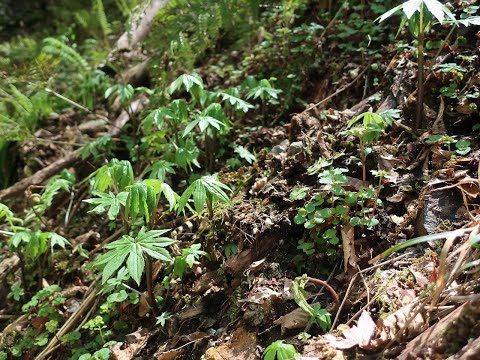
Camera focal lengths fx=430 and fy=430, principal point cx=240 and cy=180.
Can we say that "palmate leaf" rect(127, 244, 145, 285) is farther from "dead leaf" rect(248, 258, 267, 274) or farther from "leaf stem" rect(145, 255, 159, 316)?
"dead leaf" rect(248, 258, 267, 274)

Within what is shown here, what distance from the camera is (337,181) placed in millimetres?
2424

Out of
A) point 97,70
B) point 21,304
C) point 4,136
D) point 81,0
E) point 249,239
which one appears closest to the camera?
point 249,239

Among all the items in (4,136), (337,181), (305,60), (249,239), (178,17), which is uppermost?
(178,17)

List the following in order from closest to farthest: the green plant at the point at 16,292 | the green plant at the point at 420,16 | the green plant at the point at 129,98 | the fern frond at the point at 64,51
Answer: the green plant at the point at 420,16 → the green plant at the point at 16,292 → the green plant at the point at 129,98 → the fern frond at the point at 64,51

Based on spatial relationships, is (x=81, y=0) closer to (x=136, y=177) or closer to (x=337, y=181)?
(x=136, y=177)

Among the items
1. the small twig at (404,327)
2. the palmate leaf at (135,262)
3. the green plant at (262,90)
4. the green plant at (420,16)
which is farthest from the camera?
the green plant at (262,90)

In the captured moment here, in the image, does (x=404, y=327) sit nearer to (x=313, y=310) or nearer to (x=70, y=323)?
(x=313, y=310)

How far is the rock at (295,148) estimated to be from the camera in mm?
2885

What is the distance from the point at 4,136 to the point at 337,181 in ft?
10.2

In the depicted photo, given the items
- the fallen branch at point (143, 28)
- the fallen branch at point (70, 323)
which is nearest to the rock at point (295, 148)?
the fallen branch at point (70, 323)

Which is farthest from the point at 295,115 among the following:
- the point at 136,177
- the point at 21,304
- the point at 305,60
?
the point at 21,304

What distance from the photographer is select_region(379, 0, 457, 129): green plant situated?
86.1 inches

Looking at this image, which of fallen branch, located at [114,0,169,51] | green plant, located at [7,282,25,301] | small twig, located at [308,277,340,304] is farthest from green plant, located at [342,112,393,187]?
fallen branch, located at [114,0,169,51]

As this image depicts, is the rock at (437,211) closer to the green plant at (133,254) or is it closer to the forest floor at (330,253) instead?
the forest floor at (330,253)
